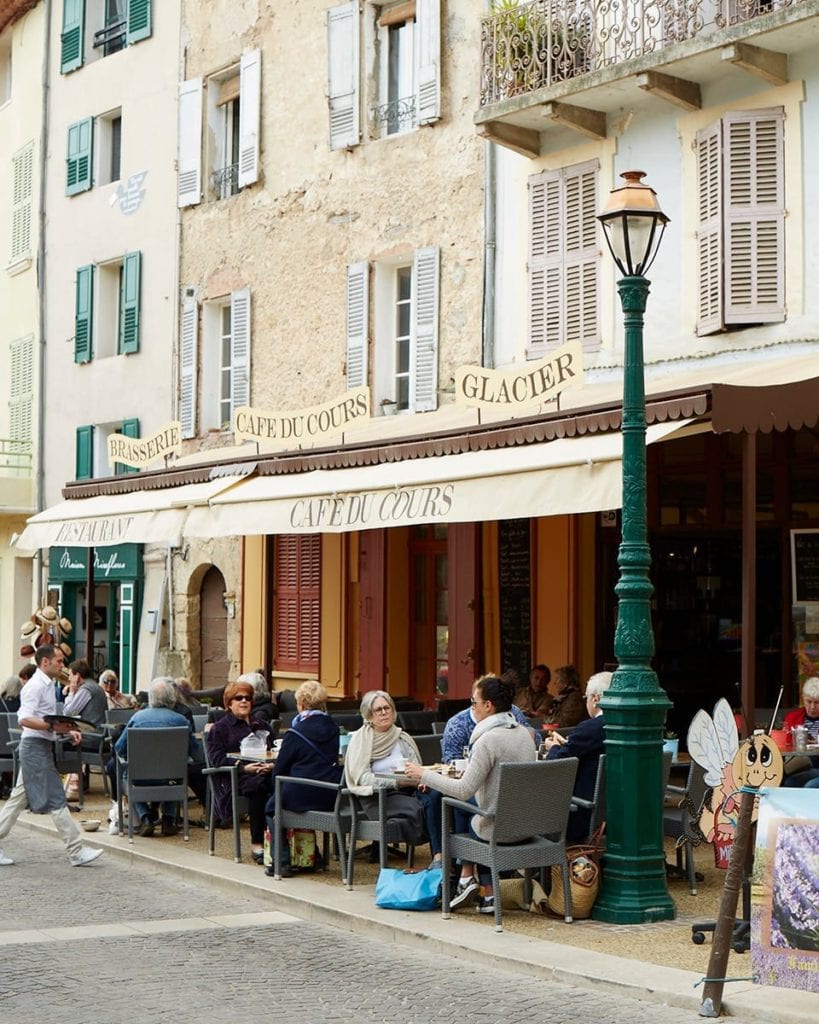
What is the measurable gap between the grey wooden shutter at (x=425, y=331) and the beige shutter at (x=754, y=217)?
13.2 ft

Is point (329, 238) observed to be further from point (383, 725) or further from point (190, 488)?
point (383, 725)

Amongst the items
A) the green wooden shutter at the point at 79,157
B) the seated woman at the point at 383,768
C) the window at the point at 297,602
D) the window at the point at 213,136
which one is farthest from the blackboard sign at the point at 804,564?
the green wooden shutter at the point at 79,157

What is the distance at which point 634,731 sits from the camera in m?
8.47

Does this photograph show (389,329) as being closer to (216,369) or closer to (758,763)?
(216,369)

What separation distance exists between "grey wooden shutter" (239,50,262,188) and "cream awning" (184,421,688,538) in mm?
6463

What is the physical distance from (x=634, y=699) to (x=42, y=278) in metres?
18.4

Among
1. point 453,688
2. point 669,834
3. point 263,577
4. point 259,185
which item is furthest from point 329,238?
point 669,834

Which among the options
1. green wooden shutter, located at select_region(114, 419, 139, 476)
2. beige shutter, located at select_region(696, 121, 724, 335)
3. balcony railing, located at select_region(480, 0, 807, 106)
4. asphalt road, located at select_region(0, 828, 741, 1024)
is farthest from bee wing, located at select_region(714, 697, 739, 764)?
green wooden shutter, located at select_region(114, 419, 139, 476)

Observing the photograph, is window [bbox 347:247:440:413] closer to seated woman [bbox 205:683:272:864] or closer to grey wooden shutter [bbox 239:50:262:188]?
grey wooden shutter [bbox 239:50:262:188]

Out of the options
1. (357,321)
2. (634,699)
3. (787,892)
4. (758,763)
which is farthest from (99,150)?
(787,892)

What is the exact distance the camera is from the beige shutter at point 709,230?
13.7m

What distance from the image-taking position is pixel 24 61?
25.9 metres

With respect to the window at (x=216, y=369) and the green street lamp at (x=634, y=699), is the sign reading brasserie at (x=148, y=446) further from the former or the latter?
the green street lamp at (x=634, y=699)

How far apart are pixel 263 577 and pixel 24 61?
1133 cm
